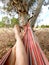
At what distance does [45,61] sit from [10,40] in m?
4.17

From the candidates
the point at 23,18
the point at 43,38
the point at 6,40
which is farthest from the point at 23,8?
the point at 43,38

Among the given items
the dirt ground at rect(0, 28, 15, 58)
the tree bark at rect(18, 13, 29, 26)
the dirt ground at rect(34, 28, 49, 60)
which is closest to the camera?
the dirt ground at rect(0, 28, 15, 58)

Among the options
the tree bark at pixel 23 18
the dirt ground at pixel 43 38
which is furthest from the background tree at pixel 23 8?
the dirt ground at pixel 43 38

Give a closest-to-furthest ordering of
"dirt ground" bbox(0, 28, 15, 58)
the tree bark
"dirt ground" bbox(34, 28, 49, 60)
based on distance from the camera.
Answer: "dirt ground" bbox(0, 28, 15, 58) < the tree bark < "dirt ground" bbox(34, 28, 49, 60)

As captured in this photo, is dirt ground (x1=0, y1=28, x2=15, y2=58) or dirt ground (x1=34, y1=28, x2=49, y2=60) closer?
dirt ground (x1=0, y1=28, x2=15, y2=58)

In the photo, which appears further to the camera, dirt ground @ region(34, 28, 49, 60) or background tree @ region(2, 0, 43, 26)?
dirt ground @ region(34, 28, 49, 60)

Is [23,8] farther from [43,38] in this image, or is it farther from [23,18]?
[43,38]

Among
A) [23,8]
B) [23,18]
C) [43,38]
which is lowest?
[43,38]

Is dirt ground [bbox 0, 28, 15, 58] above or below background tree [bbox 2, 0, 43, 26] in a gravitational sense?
below

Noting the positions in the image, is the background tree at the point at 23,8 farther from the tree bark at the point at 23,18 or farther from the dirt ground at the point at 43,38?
the dirt ground at the point at 43,38

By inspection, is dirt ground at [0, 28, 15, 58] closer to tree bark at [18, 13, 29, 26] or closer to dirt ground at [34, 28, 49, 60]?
tree bark at [18, 13, 29, 26]

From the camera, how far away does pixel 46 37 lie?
564 cm

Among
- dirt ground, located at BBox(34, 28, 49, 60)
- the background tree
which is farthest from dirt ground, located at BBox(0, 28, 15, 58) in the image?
dirt ground, located at BBox(34, 28, 49, 60)

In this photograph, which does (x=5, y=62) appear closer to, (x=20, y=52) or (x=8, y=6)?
(x=20, y=52)
